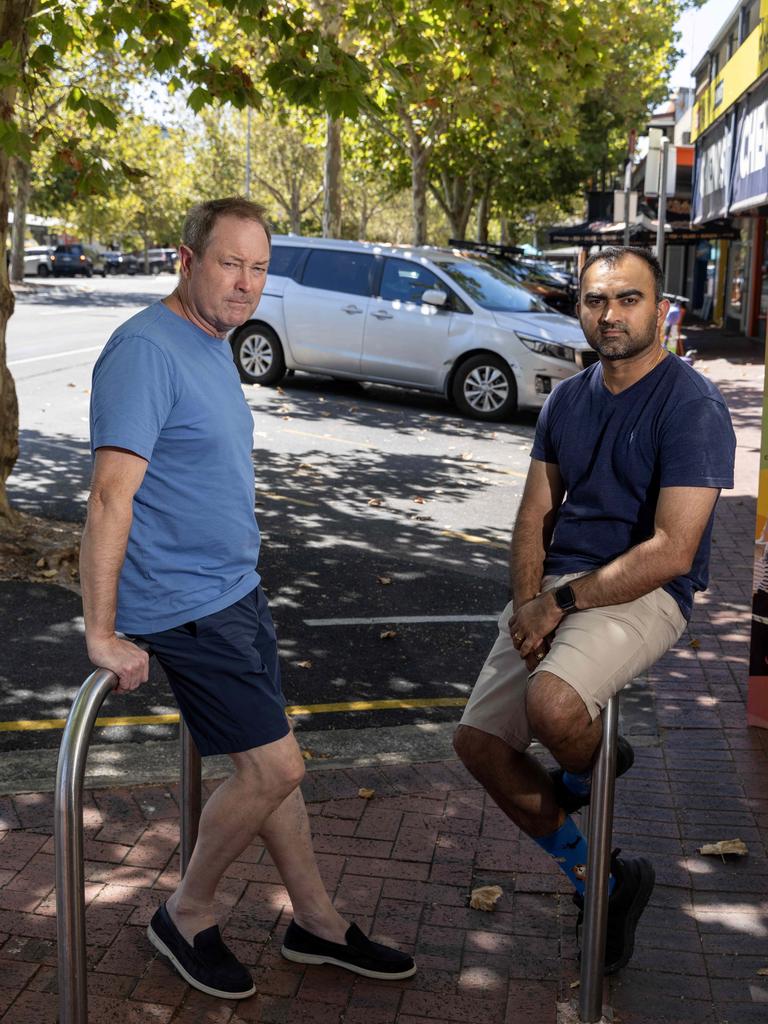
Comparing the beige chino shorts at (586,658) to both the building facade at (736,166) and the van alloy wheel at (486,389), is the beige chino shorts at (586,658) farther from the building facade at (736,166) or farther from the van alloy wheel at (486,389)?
the building facade at (736,166)

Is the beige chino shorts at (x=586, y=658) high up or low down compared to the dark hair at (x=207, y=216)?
down

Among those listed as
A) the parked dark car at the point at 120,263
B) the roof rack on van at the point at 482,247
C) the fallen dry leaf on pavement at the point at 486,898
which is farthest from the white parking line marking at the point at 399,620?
the parked dark car at the point at 120,263

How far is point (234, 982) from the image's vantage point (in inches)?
133

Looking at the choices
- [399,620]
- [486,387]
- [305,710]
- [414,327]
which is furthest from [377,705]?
[414,327]

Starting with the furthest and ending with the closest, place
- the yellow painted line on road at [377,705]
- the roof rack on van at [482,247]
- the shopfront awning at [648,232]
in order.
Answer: the shopfront awning at [648,232]
the roof rack on van at [482,247]
the yellow painted line on road at [377,705]

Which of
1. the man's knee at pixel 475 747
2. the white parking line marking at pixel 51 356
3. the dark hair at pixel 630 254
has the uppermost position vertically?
the dark hair at pixel 630 254

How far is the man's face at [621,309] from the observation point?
3.46 metres

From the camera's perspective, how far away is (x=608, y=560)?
3.53 metres

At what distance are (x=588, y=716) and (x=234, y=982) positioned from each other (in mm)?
1169

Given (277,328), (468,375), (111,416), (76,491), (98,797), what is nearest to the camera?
(111,416)

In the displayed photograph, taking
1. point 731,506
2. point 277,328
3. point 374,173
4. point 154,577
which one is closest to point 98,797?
point 154,577

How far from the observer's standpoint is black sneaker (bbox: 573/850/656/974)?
3.49m

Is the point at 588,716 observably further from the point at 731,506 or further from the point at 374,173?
the point at 374,173

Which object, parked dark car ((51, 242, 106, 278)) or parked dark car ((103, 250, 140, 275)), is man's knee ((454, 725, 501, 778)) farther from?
parked dark car ((103, 250, 140, 275))
